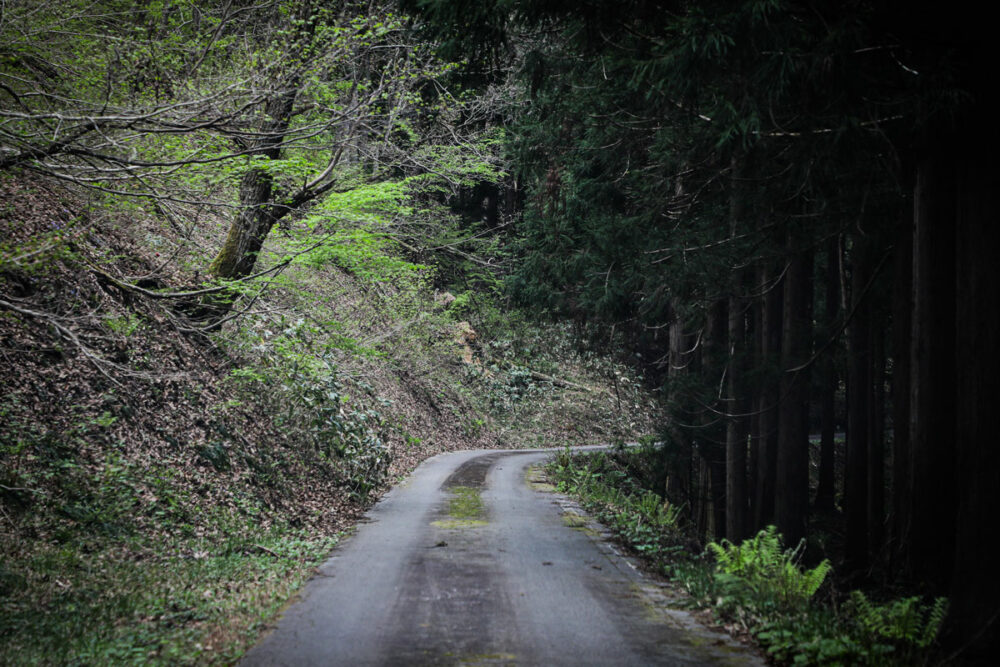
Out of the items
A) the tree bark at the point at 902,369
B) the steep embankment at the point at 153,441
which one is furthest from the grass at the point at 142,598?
the tree bark at the point at 902,369

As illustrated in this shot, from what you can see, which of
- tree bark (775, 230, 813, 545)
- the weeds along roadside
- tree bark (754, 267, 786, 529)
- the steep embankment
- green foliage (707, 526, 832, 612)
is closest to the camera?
the weeds along roadside

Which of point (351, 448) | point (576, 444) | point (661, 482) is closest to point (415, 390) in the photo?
point (576, 444)

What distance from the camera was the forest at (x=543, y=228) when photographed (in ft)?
19.0

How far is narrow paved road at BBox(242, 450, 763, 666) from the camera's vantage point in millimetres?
5355

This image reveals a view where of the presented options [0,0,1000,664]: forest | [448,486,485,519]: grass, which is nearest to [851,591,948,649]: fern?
[0,0,1000,664]: forest

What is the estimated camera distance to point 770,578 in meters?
6.77

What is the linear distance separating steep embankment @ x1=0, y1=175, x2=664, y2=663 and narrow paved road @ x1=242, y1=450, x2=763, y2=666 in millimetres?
601

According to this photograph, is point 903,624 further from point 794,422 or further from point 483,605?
point 794,422

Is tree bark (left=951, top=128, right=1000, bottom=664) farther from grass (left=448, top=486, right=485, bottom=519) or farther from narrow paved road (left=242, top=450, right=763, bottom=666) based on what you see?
grass (left=448, top=486, right=485, bottom=519)

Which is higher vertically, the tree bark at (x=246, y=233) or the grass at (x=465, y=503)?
the tree bark at (x=246, y=233)

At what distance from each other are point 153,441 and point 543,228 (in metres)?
10.1

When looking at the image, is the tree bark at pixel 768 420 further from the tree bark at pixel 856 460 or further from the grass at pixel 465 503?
the grass at pixel 465 503

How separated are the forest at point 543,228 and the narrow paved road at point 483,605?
2.17 metres

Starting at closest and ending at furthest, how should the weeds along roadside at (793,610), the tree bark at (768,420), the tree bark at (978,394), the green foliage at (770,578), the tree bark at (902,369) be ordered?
1. the weeds along roadside at (793,610)
2. the tree bark at (978,394)
3. the green foliage at (770,578)
4. the tree bark at (902,369)
5. the tree bark at (768,420)
